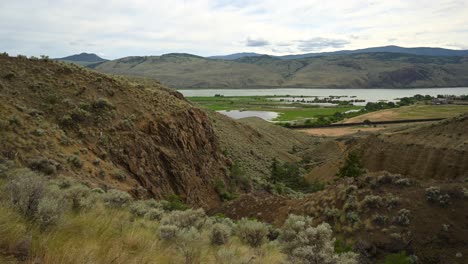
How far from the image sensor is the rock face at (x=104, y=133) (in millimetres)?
18797

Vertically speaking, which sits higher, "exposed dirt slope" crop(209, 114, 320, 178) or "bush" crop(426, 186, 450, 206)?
"bush" crop(426, 186, 450, 206)

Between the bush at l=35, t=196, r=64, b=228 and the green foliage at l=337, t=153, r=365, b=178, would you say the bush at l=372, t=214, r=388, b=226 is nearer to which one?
the bush at l=35, t=196, r=64, b=228

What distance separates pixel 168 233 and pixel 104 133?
18.2 meters

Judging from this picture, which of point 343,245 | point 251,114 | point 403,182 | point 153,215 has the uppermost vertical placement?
point 153,215

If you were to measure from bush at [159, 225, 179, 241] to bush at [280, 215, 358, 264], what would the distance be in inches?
93.8

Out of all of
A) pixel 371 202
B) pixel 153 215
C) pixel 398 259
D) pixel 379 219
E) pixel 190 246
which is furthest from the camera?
pixel 371 202

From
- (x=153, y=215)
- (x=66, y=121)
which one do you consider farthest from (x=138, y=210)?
(x=66, y=121)

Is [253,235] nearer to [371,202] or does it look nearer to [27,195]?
[27,195]

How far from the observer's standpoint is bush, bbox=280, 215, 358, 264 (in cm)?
771

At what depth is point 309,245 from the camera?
9.12 metres

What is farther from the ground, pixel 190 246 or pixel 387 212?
pixel 190 246

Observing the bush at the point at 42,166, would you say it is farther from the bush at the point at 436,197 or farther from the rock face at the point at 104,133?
the bush at the point at 436,197

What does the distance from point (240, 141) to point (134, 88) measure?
23.4 m

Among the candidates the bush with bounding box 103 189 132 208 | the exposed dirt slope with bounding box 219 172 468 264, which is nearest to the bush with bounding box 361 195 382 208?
the exposed dirt slope with bounding box 219 172 468 264
